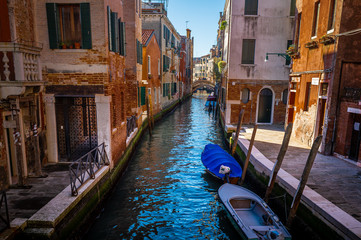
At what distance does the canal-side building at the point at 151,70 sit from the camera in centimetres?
1781

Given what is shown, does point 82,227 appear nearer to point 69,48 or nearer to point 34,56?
point 34,56

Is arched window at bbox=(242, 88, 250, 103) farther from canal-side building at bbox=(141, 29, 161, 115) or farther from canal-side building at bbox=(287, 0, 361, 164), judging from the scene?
canal-side building at bbox=(141, 29, 161, 115)

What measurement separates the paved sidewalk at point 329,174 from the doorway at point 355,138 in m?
0.40

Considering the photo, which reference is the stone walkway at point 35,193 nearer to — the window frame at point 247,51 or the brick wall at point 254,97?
the brick wall at point 254,97

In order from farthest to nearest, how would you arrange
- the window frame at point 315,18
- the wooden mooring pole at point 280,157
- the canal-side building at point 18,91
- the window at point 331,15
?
the window frame at point 315,18, the window at point 331,15, the wooden mooring pole at point 280,157, the canal-side building at point 18,91

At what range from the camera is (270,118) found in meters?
15.9

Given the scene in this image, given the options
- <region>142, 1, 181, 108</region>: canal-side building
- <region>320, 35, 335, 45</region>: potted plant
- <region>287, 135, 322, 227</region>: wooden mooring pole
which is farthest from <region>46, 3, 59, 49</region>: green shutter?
<region>142, 1, 181, 108</region>: canal-side building

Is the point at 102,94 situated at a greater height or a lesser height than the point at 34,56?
lesser

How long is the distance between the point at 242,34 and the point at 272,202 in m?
11.2

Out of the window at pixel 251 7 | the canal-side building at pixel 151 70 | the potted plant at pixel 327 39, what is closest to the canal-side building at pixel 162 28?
the canal-side building at pixel 151 70

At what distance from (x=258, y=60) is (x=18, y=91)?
1350 centimetres

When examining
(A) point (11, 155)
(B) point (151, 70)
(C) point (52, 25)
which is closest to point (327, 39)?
(C) point (52, 25)

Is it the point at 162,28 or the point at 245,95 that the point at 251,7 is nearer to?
the point at 245,95

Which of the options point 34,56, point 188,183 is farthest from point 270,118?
point 34,56
